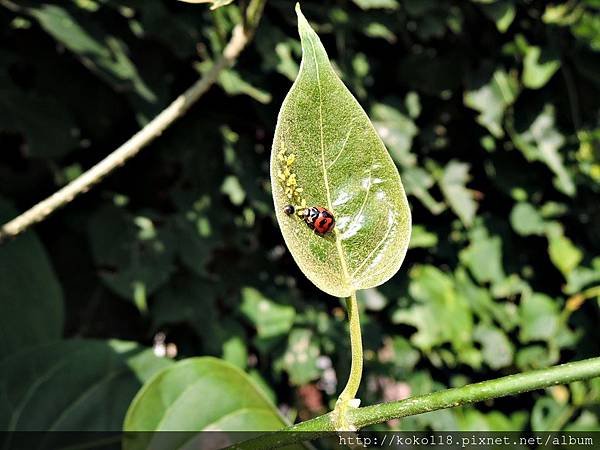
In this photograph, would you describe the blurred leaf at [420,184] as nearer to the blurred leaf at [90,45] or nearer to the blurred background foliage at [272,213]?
the blurred background foliage at [272,213]

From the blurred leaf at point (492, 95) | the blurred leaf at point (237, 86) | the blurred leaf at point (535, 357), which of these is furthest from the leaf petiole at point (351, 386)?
the blurred leaf at point (535, 357)

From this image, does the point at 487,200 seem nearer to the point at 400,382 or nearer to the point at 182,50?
the point at 400,382

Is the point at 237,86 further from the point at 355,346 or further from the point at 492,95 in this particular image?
the point at 355,346

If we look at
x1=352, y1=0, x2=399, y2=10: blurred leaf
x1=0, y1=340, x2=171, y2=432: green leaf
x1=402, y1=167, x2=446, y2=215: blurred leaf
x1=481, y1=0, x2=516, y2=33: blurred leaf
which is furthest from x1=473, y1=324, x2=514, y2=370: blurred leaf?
x1=0, y1=340, x2=171, y2=432: green leaf

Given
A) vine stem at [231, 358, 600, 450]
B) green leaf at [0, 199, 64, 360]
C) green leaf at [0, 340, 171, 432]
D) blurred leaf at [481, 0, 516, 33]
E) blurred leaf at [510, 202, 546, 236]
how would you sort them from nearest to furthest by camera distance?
1. vine stem at [231, 358, 600, 450]
2. green leaf at [0, 340, 171, 432]
3. green leaf at [0, 199, 64, 360]
4. blurred leaf at [481, 0, 516, 33]
5. blurred leaf at [510, 202, 546, 236]

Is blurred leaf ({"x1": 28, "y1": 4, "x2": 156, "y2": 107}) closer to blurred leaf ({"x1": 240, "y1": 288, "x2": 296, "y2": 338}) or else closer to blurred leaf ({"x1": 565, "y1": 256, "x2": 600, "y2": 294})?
blurred leaf ({"x1": 240, "y1": 288, "x2": 296, "y2": 338})

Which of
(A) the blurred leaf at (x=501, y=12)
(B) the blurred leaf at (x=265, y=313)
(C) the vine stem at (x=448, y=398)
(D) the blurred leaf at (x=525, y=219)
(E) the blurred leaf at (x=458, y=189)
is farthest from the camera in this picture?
(D) the blurred leaf at (x=525, y=219)
